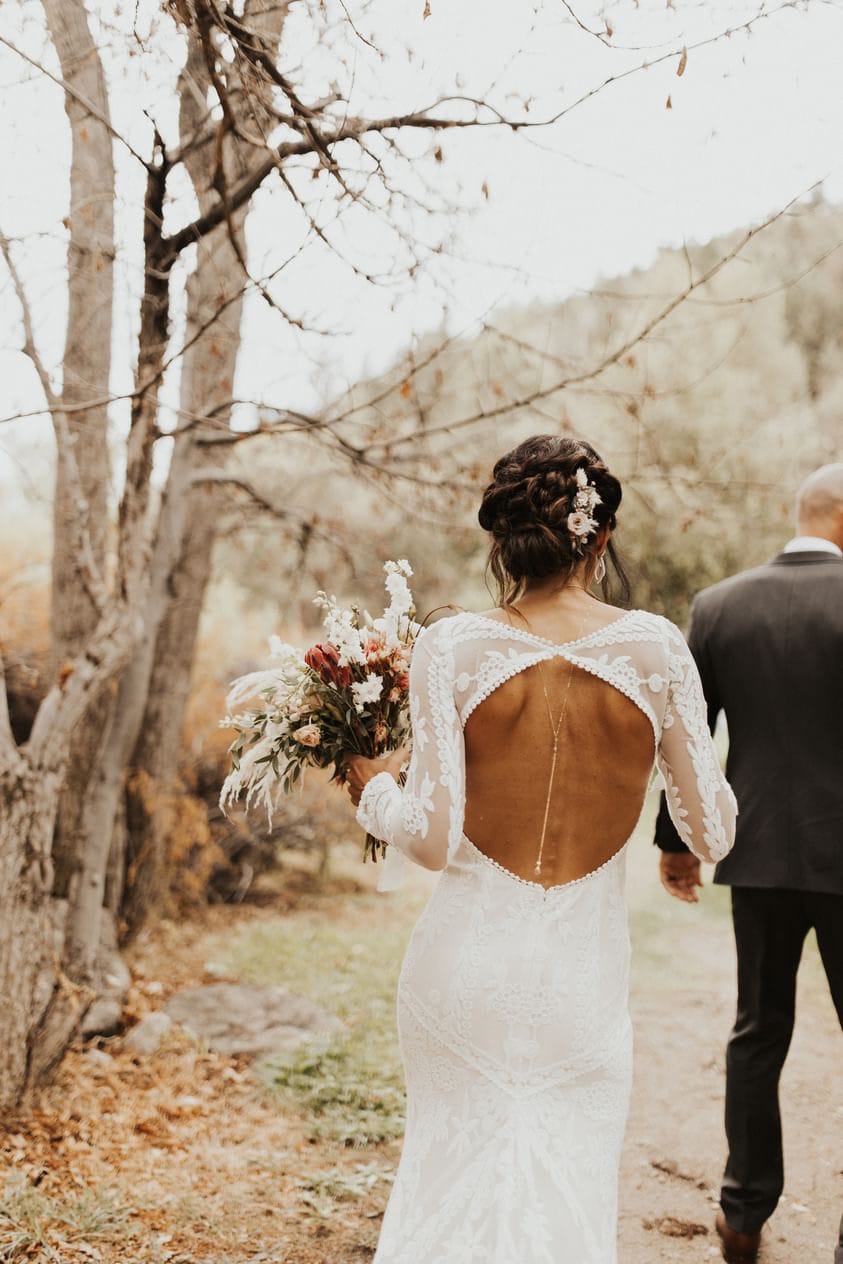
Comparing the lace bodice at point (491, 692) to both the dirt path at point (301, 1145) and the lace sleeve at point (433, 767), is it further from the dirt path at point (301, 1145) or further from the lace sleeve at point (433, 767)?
the dirt path at point (301, 1145)

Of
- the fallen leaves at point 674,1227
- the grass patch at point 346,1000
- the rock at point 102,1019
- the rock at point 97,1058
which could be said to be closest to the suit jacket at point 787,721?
the fallen leaves at point 674,1227

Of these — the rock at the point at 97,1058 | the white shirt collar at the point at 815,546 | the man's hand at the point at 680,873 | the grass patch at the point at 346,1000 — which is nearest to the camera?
the white shirt collar at the point at 815,546

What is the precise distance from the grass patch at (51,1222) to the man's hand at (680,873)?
2.12 meters

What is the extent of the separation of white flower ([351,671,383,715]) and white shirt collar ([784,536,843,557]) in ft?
5.22

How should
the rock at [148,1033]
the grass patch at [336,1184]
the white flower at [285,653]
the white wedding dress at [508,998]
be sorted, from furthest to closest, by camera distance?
the rock at [148,1033]
the grass patch at [336,1184]
the white flower at [285,653]
the white wedding dress at [508,998]

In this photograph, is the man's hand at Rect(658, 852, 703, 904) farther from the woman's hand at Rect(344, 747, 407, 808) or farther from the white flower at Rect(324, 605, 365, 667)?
the white flower at Rect(324, 605, 365, 667)

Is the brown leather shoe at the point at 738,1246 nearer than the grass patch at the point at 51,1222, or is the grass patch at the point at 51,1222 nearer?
the grass patch at the point at 51,1222

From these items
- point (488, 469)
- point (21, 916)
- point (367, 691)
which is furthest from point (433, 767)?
Result: point (488, 469)

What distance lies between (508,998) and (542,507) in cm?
102

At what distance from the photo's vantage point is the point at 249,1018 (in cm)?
596

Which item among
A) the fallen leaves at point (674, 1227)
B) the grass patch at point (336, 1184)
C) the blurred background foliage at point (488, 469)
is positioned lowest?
the grass patch at point (336, 1184)

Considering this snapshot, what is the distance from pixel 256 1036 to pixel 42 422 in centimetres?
329

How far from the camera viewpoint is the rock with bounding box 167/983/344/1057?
566cm

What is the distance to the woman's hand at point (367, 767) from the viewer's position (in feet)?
8.82
